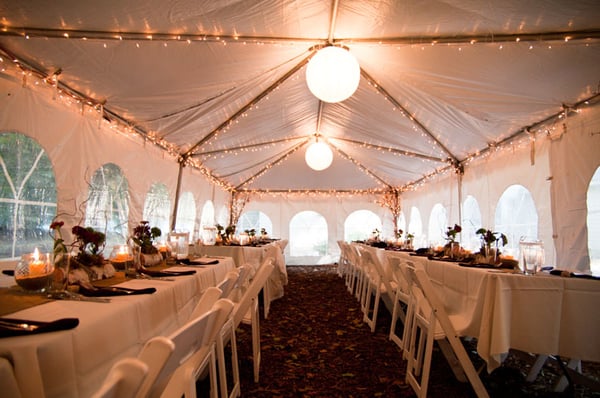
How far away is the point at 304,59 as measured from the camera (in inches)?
164

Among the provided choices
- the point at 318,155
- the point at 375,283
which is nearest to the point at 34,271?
the point at 375,283

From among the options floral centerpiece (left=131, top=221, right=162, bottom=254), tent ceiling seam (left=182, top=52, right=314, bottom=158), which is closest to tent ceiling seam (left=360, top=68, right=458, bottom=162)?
tent ceiling seam (left=182, top=52, right=314, bottom=158)

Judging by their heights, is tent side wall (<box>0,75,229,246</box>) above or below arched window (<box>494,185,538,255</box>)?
above

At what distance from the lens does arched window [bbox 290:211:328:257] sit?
11.4 metres

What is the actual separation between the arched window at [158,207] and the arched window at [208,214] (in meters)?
2.26

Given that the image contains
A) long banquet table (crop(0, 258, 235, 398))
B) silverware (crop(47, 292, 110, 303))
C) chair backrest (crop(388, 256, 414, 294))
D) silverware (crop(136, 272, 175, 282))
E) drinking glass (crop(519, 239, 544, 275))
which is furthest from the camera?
chair backrest (crop(388, 256, 414, 294))

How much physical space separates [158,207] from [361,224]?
7487mm

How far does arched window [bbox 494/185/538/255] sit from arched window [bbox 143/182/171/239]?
564 centimetres

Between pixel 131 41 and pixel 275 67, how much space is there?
5.57 ft

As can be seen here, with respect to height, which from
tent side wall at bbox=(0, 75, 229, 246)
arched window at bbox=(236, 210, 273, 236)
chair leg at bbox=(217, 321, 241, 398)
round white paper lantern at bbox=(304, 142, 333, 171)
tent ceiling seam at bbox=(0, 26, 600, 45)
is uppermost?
tent ceiling seam at bbox=(0, 26, 600, 45)

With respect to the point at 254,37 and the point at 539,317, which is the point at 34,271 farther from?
the point at 254,37

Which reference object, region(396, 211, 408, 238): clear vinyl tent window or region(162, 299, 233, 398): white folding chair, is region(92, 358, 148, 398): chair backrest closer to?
region(162, 299, 233, 398): white folding chair

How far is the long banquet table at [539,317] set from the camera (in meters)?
1.84

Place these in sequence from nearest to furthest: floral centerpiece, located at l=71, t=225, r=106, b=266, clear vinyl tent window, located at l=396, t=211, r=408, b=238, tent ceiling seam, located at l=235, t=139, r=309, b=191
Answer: floral centerpiece, located at l=71, t=225, r=106, b=266 < tent ceiling seam, located at l=235, t=139, r=309, b=191 < clear vinyl tent window, located at l=396, t=211, r=408, b=238
